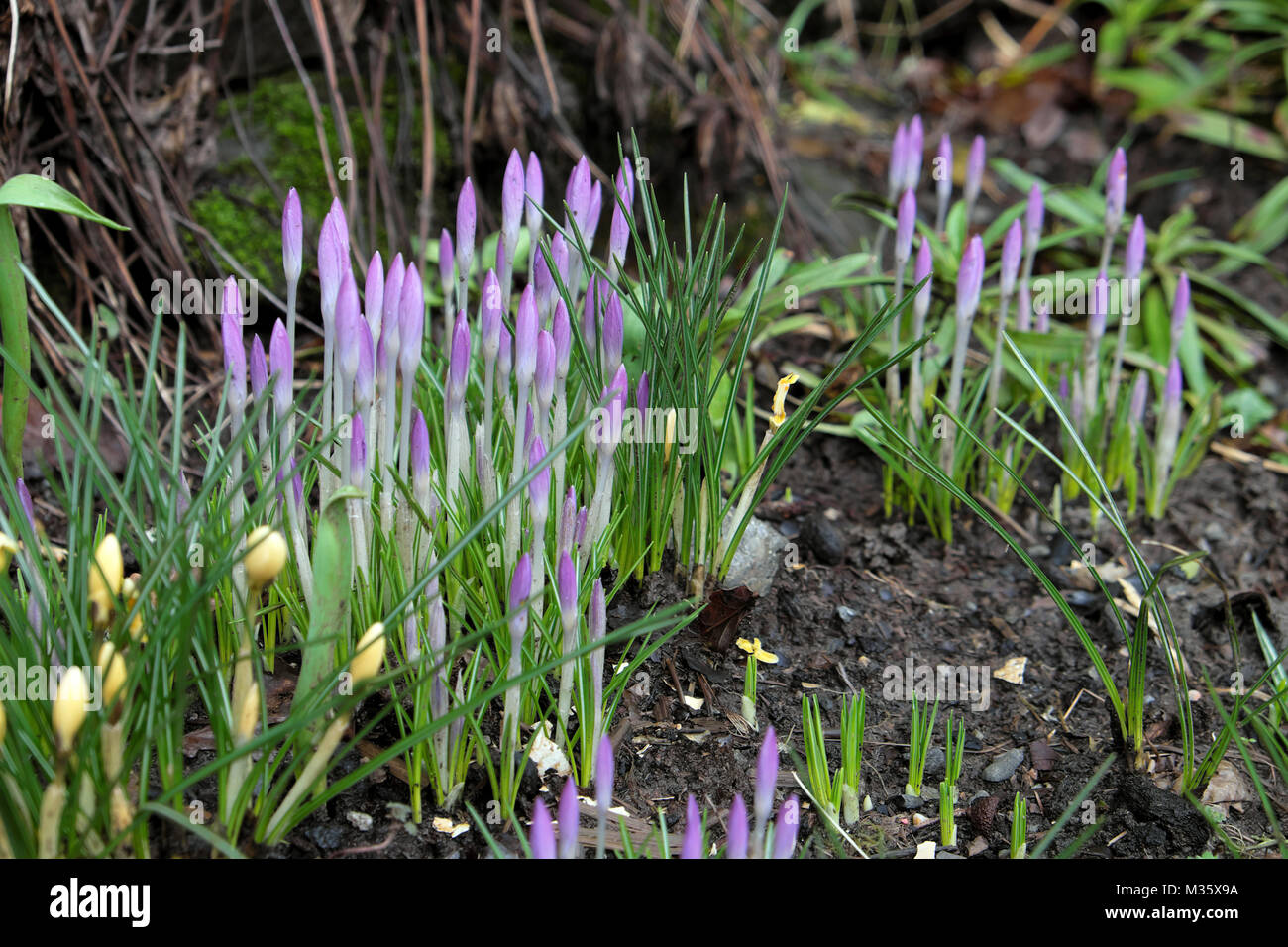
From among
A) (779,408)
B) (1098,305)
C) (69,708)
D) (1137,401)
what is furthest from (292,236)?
(1137,401)

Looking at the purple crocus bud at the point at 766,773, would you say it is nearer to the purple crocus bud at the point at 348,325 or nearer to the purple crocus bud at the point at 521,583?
the purple crocus bud at the point at 521,583

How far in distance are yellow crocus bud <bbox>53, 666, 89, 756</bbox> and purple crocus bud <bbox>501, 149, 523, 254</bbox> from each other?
946 millimetres

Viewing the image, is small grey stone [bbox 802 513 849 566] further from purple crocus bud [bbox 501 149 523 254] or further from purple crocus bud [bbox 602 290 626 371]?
purple crocus bud [bbox 501 149 523 254]

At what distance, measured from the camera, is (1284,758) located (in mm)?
1563

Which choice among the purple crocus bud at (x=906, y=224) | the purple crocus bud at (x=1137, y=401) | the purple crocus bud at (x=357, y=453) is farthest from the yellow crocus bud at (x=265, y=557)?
the purple crocus bud at (x=1137, y=401)

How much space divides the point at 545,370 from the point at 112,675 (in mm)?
678

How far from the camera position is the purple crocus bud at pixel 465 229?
1.81 meters

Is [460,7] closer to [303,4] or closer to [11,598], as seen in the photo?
[303,4]

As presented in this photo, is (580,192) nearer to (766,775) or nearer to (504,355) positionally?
(504,355)

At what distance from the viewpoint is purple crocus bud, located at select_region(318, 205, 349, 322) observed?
1.59 meters

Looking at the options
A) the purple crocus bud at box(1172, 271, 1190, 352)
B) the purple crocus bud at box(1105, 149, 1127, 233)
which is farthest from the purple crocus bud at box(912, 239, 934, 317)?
the purple crocus bud at box(1172, 271, 1190, 352)

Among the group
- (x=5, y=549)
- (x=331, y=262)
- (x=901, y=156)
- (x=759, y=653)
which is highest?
(x=901, y=156)

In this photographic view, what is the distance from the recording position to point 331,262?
159cm
